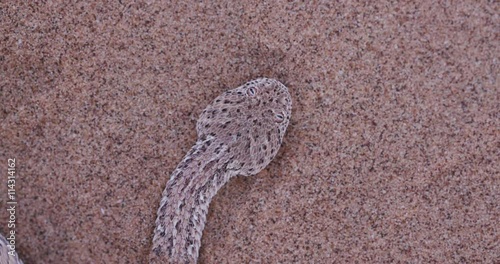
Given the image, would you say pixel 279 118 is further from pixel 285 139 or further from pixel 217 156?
pixel 217 156

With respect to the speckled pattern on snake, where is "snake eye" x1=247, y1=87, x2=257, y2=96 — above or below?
above

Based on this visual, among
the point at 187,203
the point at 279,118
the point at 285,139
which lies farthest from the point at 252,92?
the point at 187,203

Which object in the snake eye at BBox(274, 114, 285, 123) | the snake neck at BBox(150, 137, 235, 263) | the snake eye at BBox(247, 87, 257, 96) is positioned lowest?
the snake neck at BBox(150, 137, 235, 263)

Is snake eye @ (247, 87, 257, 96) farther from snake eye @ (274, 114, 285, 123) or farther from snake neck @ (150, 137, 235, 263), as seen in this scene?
snake neck @ (150, 137, 235, 263)

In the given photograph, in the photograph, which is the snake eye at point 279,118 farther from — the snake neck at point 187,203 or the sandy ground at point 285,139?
the snake neck at point 187,203

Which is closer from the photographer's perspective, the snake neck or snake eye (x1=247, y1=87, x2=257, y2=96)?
the snake neck

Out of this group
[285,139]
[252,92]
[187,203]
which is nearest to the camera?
[187,203]

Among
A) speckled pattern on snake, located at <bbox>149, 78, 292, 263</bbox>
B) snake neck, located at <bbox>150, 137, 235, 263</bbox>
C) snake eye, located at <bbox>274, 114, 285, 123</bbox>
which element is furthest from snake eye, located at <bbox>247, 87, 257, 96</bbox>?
snake neck, located at <bbox>150, 137, 235, 263</bbox>
